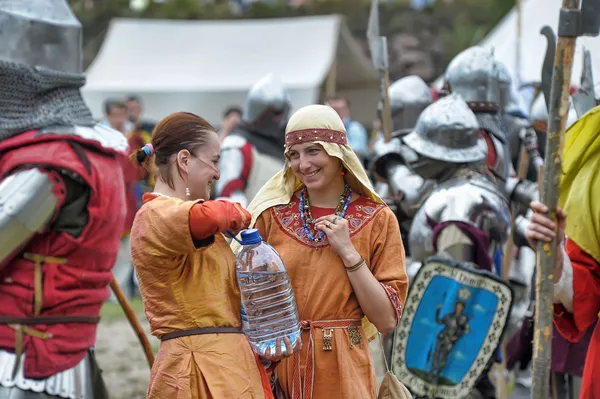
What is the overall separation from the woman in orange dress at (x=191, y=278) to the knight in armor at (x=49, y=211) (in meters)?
0.75

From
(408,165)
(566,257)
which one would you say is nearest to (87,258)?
(566,257)

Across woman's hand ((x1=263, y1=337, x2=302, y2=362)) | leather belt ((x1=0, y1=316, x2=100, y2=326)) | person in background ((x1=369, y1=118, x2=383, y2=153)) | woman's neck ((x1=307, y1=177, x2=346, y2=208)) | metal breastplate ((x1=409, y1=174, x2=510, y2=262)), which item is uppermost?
woman's neck ((x1=307, y1=177, x2=346, y2=208))

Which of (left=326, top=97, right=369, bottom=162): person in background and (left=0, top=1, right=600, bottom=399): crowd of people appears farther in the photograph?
(left=326, top=97, right=369, bottom=162): person in background

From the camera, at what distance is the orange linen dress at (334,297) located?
3.44 m

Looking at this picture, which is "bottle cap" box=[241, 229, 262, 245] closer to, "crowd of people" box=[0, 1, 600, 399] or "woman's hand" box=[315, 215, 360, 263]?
"crowd of people" box=[0, 1, 600, 399]

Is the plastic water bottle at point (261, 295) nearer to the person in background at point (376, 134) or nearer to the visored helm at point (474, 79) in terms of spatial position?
the visored helm at point (474, 79)

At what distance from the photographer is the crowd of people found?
315cm

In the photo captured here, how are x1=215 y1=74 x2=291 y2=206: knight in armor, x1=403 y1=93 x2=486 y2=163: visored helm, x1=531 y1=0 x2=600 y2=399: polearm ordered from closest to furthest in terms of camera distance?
x1=531 y1=0 x2=600 y2=399: polearm → x1=403 y1=93 x2=486 y2=163: visored helm → x1=215 y1=74 x2=291 y2=206: knight in armor

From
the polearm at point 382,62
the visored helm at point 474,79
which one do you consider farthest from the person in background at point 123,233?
the visored helm at point 474,79

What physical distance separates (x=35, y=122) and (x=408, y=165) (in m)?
3.03

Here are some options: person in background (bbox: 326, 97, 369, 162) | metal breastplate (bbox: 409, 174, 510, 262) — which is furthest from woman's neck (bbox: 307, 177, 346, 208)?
person in background (bbox: 326, 97, 369, 162)

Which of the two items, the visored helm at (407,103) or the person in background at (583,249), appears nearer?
the person in background at (583,249)

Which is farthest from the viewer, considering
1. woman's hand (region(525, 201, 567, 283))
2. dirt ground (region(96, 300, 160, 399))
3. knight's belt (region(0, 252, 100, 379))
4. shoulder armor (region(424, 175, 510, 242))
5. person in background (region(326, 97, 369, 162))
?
person in background (region(326, 97, 369, 162))

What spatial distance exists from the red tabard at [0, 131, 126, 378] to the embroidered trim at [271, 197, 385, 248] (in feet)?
2.61
